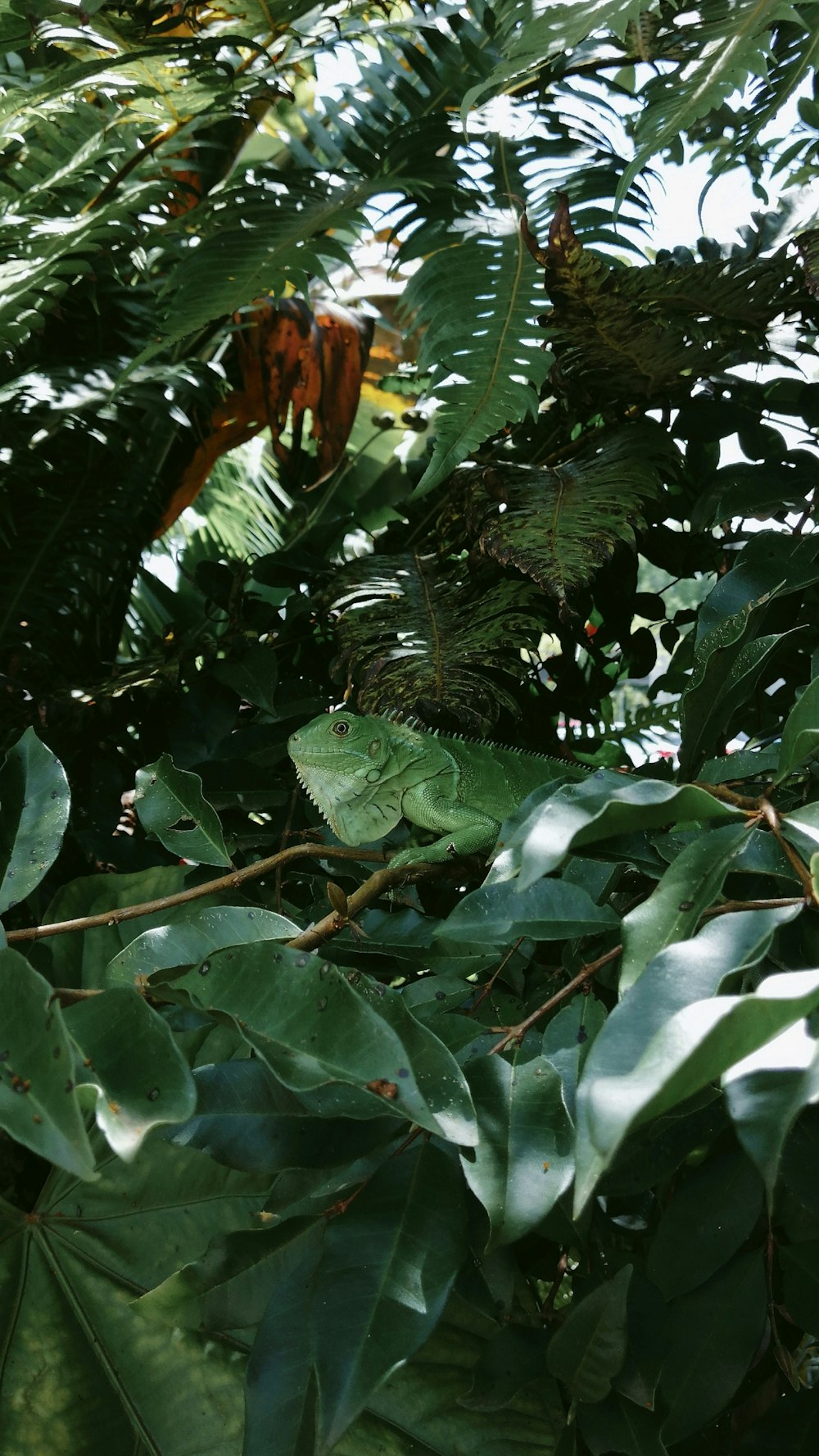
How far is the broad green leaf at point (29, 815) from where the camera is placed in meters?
0.80

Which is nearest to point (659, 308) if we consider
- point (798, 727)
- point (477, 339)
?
point (477, 339)

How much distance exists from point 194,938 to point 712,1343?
44cm

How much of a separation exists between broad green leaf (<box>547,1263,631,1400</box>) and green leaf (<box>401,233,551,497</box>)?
2.57ft

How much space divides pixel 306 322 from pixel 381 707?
875mm

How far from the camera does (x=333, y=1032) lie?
0.60 m

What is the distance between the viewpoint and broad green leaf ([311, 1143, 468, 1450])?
59 cm

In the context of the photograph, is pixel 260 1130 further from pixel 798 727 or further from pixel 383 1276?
pixel 798 727

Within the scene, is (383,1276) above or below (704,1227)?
above

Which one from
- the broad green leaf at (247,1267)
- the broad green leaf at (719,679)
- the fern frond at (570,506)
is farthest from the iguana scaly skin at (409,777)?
the broad green leaf at (247,1267)

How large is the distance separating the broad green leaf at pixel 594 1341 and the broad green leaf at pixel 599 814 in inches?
12.4

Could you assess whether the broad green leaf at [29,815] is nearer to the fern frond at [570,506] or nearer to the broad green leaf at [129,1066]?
the broad green leaf at [129,1066]

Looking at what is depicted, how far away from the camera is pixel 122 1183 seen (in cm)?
92


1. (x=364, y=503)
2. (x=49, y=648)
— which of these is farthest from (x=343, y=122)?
(x=49, y=648)

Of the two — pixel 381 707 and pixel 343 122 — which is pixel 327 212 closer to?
pixel 343 122
